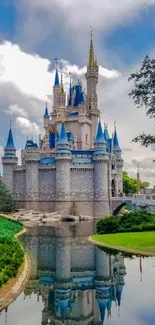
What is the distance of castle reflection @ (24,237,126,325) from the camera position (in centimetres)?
1066

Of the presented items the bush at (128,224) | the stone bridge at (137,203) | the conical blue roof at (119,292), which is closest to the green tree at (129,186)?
the stone bridge at (137,203)

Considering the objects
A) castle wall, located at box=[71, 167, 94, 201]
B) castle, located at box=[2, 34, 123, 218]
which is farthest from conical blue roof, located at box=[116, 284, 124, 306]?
castle wall, located at box=[71, 167, 94, 201]

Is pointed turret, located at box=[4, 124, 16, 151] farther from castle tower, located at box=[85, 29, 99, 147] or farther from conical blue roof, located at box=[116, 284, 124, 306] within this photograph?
conical blue roof, located at box=[116, 284, 124, 306]

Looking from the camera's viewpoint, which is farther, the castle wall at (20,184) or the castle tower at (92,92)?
the castle tower at (92,92)

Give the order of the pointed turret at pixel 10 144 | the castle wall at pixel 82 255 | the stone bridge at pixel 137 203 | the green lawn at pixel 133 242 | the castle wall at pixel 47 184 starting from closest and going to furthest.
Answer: the castle wall at pixel 82 255 → the green lawn at pixel 133 242 → the stone bridge at pixel 137 203 → the castle wall at pixel 47 184 → the pointed turret at pixel 10 144

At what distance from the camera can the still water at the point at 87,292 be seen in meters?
10.1

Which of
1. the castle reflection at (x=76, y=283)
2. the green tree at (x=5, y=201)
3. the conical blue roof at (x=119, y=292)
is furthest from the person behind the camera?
the green tree at (x=5, y=201)

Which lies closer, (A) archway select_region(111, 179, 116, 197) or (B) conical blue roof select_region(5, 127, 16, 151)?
(B) conical blue roof select_region(5, 127, 16, 151)

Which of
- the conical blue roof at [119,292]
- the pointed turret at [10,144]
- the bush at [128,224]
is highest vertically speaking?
the pointed turret at [10,144]

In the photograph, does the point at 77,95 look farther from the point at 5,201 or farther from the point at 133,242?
the point at 133,242

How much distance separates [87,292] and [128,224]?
16.5 m

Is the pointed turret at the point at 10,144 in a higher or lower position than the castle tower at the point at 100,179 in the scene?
higher

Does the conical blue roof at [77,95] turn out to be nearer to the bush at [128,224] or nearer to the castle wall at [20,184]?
the castle wall at [20,184]

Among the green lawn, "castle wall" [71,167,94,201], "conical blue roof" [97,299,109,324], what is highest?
"castle wall" [71,167,94,201]
